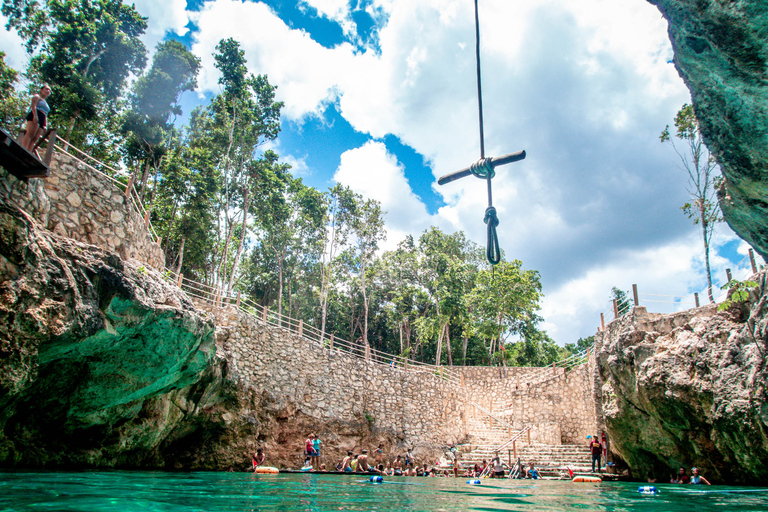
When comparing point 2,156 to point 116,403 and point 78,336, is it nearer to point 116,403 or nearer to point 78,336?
point 78,336

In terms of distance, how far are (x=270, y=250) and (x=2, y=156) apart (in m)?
26.6

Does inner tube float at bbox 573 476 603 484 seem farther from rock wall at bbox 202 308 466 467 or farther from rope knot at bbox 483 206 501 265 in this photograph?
rope knot at bbox 483 206 501 265

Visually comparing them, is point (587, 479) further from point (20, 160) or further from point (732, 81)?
point (20, 160)

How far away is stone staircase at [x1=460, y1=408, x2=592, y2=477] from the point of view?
15.2 meters

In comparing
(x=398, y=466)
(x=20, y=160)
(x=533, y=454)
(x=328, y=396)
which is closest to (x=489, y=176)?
(x=20, y=160)

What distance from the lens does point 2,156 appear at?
18.9 feet

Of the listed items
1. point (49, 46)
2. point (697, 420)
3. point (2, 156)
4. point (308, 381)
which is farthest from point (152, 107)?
point (697, 420)

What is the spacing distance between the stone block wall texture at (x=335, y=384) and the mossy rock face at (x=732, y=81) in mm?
12656

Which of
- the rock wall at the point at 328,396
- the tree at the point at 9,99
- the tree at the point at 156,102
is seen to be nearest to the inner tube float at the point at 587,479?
the rock wall at the point at 328,396

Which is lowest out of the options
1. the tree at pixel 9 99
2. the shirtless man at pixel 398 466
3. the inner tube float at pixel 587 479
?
the shirtless man at pixel 398 466

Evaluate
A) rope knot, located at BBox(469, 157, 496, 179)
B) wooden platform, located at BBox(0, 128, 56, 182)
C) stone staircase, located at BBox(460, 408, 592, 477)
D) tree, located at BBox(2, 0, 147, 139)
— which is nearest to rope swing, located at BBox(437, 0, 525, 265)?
rope knot, located at BBox(469, 157, 496, 179)

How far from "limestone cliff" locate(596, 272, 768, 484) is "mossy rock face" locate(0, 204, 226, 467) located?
1250 centimetres

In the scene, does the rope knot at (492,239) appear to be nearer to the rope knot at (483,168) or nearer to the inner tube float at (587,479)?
the rope knot at (483,168)

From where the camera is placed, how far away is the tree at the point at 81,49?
16406mm
